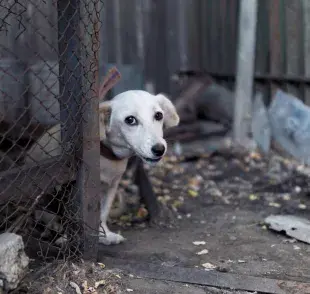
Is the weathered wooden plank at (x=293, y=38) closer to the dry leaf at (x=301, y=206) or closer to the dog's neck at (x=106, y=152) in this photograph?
the dry leaf at (x=301, y=206)

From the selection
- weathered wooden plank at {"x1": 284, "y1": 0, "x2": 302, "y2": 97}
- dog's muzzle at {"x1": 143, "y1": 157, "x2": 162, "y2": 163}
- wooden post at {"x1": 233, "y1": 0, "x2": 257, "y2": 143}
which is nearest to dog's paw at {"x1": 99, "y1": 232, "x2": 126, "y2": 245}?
dog's muzzle at {"x1": 143, "y1": 157, "x2": 162, "y2": 163}

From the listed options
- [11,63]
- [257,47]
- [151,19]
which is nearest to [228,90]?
[257,47]

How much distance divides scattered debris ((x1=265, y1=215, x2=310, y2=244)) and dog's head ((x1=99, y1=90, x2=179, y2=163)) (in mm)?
1124

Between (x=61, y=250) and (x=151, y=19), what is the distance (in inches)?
246

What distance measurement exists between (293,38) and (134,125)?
11.7 feet

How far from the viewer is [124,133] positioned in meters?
3.58

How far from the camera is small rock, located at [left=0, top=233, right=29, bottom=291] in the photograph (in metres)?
2.43

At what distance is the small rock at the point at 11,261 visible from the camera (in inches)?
95.8

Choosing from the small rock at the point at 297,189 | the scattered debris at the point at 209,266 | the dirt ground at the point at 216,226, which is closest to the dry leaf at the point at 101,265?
the dirt ground at the point at 216,226

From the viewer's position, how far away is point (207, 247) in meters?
3.69

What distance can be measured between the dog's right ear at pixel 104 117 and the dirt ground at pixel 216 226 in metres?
0.78

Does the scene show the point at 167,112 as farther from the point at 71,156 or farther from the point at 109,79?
the point at 71,156

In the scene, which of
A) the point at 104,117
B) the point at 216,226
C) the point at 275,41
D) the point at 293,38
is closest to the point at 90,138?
the point at 104,117

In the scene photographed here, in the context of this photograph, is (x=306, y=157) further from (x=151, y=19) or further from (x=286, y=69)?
(x=151, y=19)
